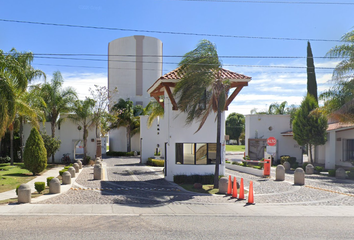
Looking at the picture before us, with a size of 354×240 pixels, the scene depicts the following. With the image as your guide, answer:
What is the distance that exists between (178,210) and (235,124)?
73550mm

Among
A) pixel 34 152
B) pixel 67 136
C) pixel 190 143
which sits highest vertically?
pixel 67 136

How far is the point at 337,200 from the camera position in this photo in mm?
13844

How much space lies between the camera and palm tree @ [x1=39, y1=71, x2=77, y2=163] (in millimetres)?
29234

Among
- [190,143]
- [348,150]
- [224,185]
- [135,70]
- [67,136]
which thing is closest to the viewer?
[224,185]

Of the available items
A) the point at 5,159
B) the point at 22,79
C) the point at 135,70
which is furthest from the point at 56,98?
the point at 135,70

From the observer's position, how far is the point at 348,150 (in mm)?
27031

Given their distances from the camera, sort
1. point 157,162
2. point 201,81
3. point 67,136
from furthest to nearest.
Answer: point 67,136 → point 157,162 → point 201,81

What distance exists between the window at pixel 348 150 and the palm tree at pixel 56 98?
23.3m

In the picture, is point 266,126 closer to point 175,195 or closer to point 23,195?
point 175,195

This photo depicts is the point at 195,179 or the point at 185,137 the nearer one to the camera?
the point at 195,179

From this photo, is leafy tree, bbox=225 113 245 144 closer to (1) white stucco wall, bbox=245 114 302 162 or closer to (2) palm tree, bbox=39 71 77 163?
(1) white stucco wall, bbox=245 114 302 162

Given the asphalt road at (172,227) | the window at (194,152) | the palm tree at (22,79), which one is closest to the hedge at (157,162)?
the palm tree at (22,79)

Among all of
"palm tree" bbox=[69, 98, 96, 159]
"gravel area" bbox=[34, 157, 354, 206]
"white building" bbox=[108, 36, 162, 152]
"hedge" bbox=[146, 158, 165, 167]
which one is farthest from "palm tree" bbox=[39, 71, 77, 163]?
"white building" bbox=[108, 36, 162, 152]

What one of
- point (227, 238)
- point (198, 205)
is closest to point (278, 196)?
point (198, 205)
